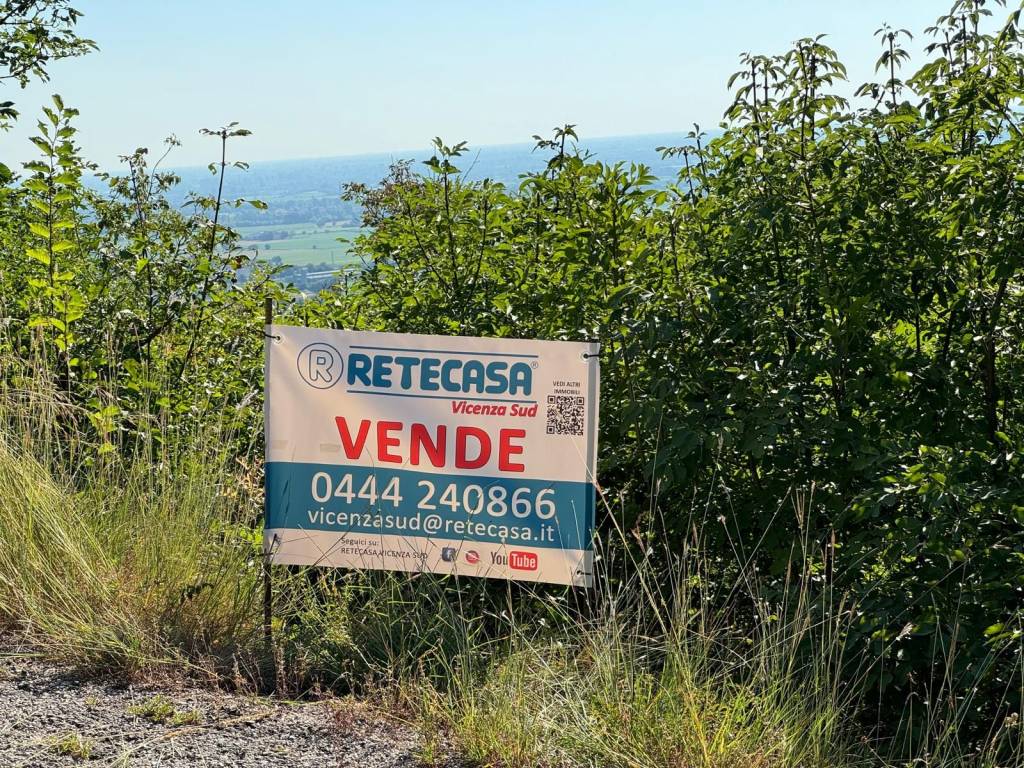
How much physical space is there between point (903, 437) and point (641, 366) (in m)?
1.09

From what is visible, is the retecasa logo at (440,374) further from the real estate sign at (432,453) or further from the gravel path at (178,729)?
the gravel path at (178,729)

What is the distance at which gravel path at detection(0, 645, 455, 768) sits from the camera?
337cm

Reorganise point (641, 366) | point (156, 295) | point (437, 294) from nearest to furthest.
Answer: point (641, 366), point (437, 294), point (156, 295)

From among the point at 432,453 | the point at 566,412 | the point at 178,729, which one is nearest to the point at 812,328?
the point at 566,412

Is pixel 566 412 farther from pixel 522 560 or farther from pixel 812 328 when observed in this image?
pixel 812 328

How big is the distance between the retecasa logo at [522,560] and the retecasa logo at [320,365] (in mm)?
904

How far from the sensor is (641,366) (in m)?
4.74

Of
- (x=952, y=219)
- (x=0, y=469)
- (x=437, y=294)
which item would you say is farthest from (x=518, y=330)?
(x=0, y=469)

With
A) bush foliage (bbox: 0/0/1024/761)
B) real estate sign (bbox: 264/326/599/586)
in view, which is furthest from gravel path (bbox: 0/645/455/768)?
bush foliage (bbox: 0/0/1024/761)

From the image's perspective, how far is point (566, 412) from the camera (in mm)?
3939

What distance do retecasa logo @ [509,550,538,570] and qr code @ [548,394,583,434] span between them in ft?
→ 1.49

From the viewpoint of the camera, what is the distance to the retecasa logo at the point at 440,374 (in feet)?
13.0

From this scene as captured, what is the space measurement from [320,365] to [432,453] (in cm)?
53

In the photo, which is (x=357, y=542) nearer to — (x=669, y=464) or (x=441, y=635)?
(x=441, y=635)
